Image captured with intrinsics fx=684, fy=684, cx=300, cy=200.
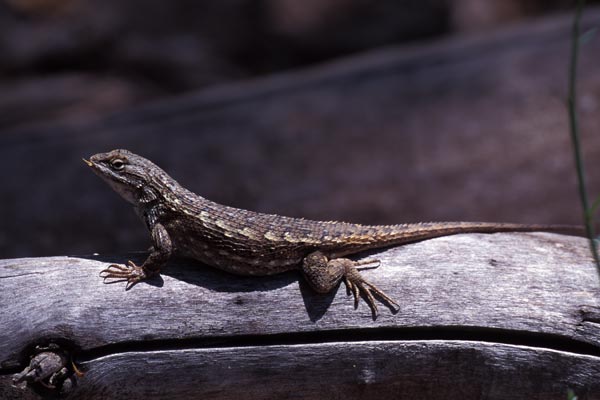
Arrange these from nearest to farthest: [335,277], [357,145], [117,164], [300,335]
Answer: [300,335], [335,277], [117,164], [357,145]

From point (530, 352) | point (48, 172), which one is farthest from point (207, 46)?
point (530, 352)

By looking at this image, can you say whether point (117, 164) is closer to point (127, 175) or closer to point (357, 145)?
point (127, 175)

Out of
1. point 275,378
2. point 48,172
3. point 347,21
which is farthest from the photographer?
point 347,21

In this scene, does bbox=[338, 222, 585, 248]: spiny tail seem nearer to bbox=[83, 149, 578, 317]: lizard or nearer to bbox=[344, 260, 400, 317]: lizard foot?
bbox=[83, 149, 578, 317]: lizard

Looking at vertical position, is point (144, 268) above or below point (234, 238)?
below

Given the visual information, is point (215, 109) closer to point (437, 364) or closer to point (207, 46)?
point (207, 46)

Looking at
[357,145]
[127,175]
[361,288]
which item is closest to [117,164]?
[127,175]

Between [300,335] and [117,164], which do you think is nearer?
[300,335]

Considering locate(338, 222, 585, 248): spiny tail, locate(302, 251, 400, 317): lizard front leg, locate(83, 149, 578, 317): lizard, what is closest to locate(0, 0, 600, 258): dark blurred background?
locate(338, 222, 585, 248): spiny tail
